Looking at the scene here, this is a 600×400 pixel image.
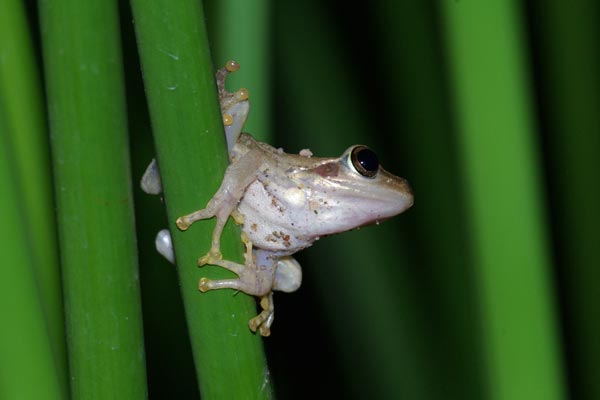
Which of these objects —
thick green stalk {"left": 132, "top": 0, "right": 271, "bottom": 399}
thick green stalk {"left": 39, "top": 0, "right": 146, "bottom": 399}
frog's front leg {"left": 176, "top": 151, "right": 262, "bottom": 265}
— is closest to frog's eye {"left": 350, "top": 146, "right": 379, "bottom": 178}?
frog's front leg {"left": 176, "top": 151, "right": 262, "bottom": 265}

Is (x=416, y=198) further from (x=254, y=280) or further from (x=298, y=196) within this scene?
(x=254, y=280)

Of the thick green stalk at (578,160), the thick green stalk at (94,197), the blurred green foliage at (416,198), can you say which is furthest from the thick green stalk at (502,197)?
the thick green stalk at (578,160)

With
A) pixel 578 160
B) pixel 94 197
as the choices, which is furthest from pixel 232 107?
pixel 578 160

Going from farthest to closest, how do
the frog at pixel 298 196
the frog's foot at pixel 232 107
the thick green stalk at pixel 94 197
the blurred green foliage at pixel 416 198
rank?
the frog at pixel 298 196
the frog's foot at pixel 232 107
the blurred green foliage at pixel 416 198
the thick green stalk at pixel 94 197

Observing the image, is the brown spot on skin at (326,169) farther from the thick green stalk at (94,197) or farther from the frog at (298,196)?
the thick green stalk at (94,197)

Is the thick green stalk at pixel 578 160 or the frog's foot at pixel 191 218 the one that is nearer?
the frog's foot at pixel 191 218

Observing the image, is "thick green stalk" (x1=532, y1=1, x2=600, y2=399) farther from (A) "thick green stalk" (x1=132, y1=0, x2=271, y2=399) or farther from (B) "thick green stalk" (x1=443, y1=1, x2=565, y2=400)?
(A) "thick green stalk" (x1=132, y1=0, x2=271, y2=399)

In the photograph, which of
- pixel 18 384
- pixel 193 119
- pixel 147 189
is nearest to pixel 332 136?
pixel 147 189
